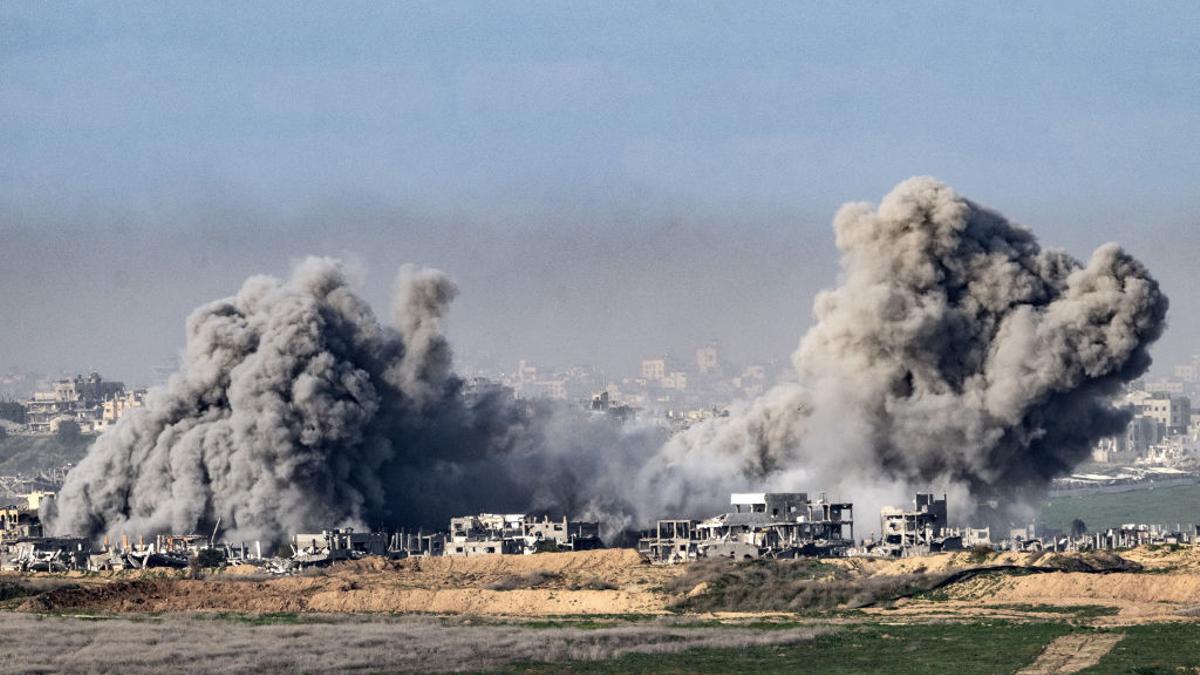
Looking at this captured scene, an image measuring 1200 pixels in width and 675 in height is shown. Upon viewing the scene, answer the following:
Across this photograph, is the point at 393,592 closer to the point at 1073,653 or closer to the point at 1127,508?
the point at 1073,653

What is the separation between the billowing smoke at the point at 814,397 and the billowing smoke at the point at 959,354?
3.6 inches

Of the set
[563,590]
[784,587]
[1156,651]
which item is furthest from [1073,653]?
[563,590]

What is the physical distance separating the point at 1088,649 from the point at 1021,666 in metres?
3.78

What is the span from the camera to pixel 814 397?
335ft

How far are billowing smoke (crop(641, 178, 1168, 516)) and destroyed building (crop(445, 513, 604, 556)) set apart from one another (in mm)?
9385

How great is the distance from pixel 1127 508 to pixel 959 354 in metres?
50.7

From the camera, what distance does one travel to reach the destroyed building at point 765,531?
9075cm

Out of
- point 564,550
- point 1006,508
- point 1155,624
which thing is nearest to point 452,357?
point 564,550

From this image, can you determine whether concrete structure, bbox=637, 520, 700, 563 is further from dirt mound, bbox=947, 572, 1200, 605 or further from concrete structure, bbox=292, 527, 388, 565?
dirt mound, bbox=947, 572, 1200, 605

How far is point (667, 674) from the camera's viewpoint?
54.4 metres

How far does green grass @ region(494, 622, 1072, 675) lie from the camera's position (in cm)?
5416

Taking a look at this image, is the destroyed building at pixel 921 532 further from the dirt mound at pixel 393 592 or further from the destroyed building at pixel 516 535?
the destroyed building at pixel 516 535

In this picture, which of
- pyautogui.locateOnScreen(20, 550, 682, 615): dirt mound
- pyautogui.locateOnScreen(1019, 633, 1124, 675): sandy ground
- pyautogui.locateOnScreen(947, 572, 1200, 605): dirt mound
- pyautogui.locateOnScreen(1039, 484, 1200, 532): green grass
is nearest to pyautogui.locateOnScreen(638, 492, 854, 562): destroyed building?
pyautogui.locateOnScreen(20, 550, 682, 615): dirt mound

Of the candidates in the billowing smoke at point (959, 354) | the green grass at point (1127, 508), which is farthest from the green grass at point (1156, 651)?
the green grass at point (1127, 508)
